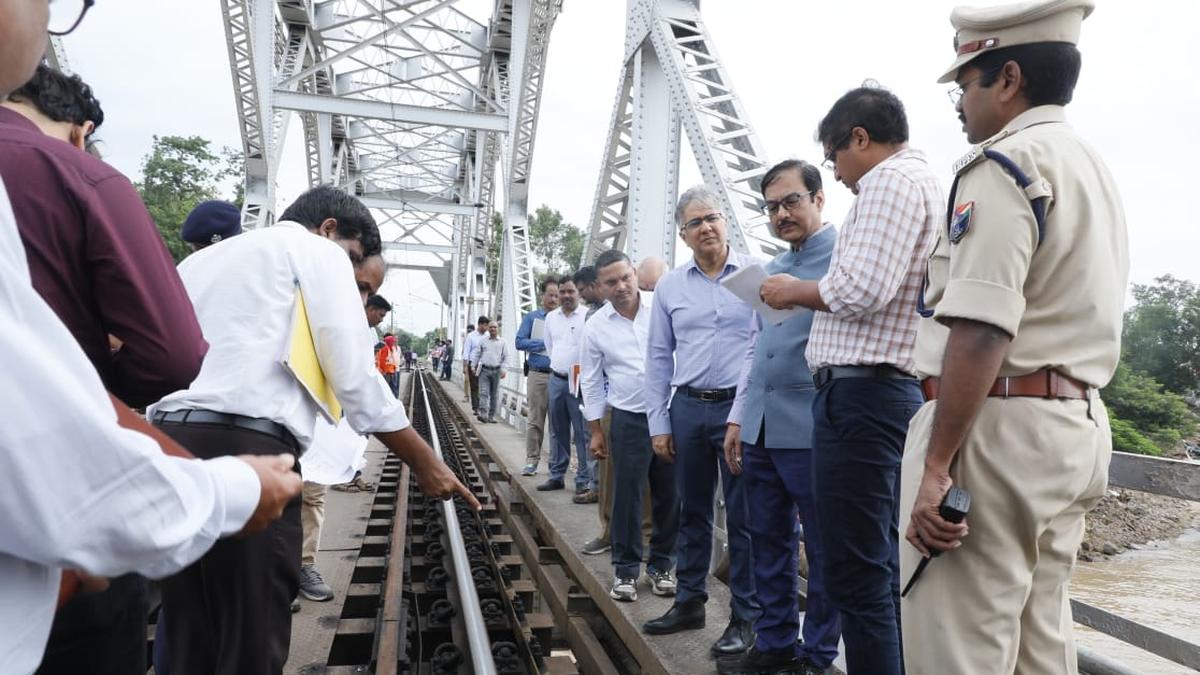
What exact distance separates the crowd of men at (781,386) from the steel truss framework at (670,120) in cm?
240

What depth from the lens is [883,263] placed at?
2426 millimetres

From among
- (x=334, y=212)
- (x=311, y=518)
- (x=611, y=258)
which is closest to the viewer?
(x=334, y=212)

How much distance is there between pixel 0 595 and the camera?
0.86 metres

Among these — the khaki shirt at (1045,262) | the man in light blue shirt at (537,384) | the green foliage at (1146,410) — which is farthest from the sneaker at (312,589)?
the green foliage at (1146,410)

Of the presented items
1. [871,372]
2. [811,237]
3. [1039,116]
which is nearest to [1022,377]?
[1039,116]

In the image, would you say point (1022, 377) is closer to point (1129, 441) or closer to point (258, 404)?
point (258, 404)

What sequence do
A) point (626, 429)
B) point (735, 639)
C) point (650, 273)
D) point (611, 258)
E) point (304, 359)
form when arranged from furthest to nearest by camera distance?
1. point (650, 273)
2. point (611, 258)
3. point (626, 429)
4. point (735, 639)
5. point (304, 359)

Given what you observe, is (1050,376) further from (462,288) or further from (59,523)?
(462,288)

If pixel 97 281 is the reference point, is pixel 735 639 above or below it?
below

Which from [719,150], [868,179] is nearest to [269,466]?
[868,179]

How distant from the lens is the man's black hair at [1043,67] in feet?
5.98

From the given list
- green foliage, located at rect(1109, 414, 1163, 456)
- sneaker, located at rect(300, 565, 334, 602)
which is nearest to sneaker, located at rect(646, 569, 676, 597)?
sneaker, located at rect(300, 565, 334, 602)

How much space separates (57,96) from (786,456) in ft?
8.65

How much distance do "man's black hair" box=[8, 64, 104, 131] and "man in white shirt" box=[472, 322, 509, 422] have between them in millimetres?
11934
